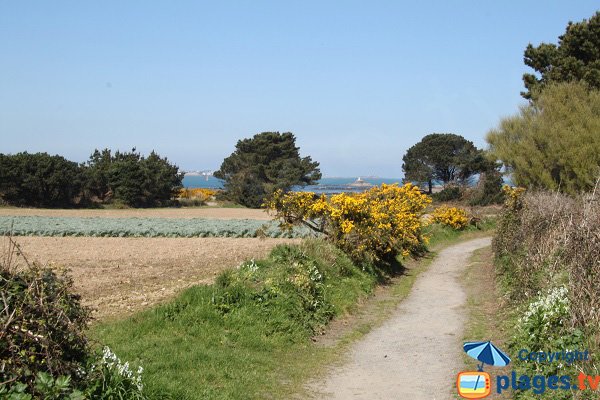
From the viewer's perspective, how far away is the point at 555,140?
26359mm

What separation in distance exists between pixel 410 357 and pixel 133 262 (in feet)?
45.0

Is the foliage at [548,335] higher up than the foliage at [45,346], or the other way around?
the foliage at [45,346]

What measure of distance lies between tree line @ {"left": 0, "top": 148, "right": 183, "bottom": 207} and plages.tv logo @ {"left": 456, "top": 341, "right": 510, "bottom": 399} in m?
58.3

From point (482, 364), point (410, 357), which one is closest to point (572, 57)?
point (410, 357)

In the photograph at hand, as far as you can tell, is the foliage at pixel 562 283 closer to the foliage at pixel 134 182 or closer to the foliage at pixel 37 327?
the foliage at pixel 37 327

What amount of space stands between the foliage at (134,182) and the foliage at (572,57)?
42.9 m

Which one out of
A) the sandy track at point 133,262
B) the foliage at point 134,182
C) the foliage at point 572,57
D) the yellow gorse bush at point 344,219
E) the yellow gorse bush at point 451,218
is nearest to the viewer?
the sandy track at point 133,262

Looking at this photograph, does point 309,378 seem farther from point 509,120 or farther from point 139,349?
point 509,120

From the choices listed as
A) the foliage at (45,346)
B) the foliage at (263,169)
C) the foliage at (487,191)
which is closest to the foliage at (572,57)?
the foliage at (487,191)

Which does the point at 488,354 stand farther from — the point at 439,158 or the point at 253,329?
the point at 439,158

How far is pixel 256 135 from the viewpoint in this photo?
8025cm

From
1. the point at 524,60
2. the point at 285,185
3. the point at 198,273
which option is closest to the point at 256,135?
the point at 285,185

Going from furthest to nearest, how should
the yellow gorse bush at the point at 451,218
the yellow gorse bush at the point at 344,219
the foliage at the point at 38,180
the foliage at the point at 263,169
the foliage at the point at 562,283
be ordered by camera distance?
1. the foliage at the point at 263,169
2. the foliage at the point at 38,180
3. the yellow gorse bush at the point at 451,218
4. the yellow gorse bush at the point at 344,219
5. the foliage at the point at 562,283

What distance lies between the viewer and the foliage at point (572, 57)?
27.8 metres
